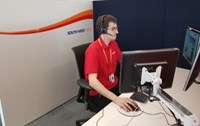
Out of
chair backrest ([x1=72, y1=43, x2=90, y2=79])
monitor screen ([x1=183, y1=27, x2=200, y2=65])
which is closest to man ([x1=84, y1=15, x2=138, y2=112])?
chair backrest ([x1=72, y1=43, x2=90, y2=79])

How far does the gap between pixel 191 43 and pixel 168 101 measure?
1165mm

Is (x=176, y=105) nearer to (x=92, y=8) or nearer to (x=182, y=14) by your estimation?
(x=182, y=14)

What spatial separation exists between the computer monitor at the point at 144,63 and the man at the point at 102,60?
44 centimetres

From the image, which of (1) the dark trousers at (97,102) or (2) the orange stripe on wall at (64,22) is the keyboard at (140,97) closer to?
(1) the dark trousers at (97,102)

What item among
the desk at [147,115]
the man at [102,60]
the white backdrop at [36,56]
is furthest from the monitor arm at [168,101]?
the white backdrop at [36,56]

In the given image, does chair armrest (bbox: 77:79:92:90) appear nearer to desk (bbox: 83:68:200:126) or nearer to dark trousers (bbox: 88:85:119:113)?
dark trousers (bbox: 88:85:119:113)

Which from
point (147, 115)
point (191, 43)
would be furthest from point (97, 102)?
point (191, 43)

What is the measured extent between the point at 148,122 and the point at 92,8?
2.08 metres

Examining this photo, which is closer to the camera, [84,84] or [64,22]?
[84,84]

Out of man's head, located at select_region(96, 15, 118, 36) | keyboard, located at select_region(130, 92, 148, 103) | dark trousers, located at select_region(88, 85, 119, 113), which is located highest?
man's head, located at select_region(96, 15, 118, 36)

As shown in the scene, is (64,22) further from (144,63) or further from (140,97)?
(144,63)

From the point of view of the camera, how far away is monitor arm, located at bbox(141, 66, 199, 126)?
101 cm

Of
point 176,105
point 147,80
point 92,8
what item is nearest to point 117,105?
point 147,80

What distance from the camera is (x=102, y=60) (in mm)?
1958
